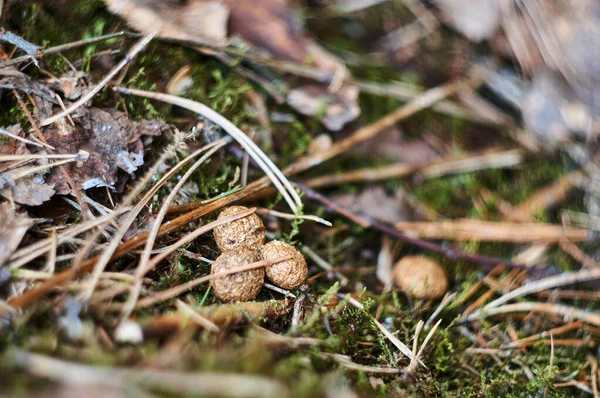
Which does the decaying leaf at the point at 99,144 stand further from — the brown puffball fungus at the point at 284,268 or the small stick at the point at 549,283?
the small stick at the point at 549,283

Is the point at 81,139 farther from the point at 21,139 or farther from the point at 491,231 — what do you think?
the point at 491,231

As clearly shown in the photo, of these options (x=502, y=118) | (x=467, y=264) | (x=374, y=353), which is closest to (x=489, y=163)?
(x=502, y=118)

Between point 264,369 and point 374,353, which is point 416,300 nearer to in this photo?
point 374,353

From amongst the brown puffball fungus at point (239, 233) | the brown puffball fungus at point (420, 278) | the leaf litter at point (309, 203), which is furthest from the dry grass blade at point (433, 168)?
the brown puffball fungus at point (239, 233)

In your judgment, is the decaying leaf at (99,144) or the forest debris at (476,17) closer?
the decaying leaf at (99,144)

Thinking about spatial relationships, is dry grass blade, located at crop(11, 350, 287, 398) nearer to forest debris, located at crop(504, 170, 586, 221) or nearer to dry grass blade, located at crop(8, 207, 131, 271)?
dry grass blade, located at crop(8, 207, 131, 271)

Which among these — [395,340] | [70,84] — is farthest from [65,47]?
[395,340]

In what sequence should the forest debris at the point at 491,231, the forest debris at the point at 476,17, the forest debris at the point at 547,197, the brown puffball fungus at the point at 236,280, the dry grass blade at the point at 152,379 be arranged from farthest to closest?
the forest debris at the point at 476,17
the forest debris at the point at 547,197
the forest debris at the point at 491,231
the brown puffball fungus at the point at 236,280
the dry grass blade at the point at 152,379
